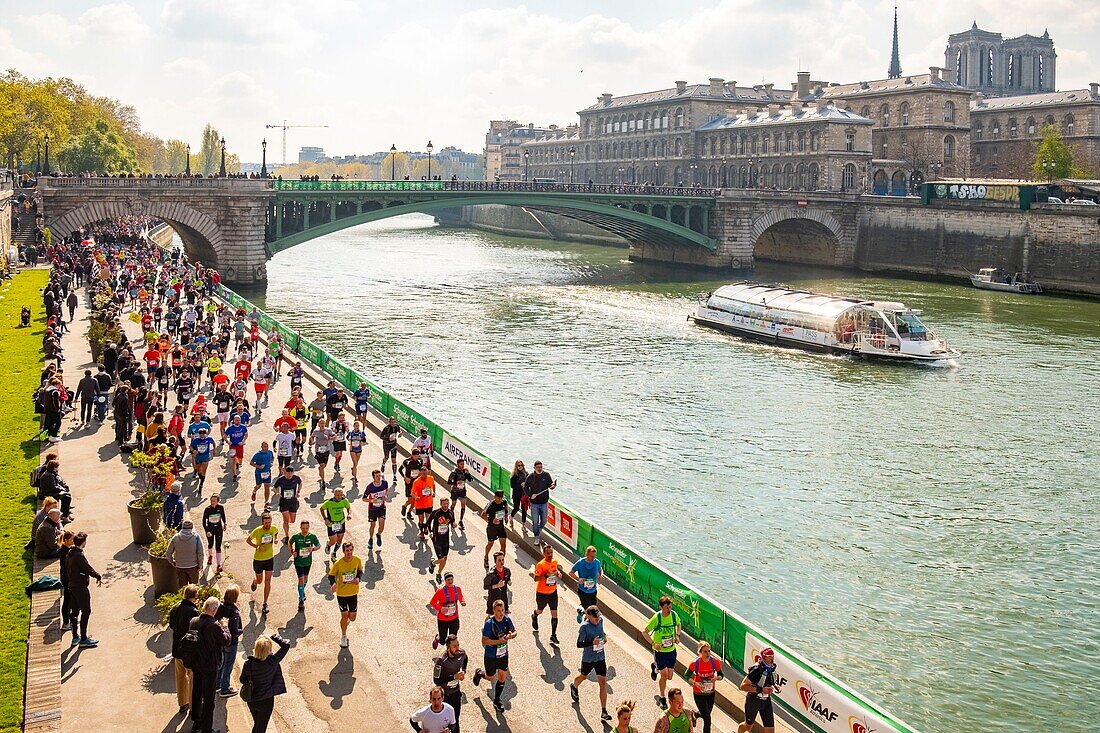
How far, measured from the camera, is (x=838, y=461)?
1326 inches

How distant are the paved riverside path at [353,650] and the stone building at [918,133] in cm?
9969

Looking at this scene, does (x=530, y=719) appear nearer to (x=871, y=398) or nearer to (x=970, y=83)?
(x=871, y=398)

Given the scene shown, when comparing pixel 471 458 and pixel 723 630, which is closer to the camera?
pixel 723 630

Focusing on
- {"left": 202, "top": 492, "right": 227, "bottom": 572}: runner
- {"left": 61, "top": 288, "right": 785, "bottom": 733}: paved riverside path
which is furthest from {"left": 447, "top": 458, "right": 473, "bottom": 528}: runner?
{"left": 202, "top": 492, "right": 227, "bottom": 572}: runner

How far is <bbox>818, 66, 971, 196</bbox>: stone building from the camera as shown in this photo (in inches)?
4505

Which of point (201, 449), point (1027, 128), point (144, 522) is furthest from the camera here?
point (1027, 128)

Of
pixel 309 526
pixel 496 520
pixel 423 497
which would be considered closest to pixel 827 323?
pixel 423 497

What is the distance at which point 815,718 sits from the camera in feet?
47.5

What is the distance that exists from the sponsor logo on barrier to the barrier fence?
0.02 m

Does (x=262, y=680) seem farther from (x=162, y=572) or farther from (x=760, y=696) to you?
(x=760, y=696)

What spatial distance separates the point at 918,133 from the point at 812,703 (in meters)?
110

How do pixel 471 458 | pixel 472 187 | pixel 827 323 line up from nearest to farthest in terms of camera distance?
pixel 471 458
pixel 827 323
pixel 472 187

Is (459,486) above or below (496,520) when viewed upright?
above

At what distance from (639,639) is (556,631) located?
49.3 inches
